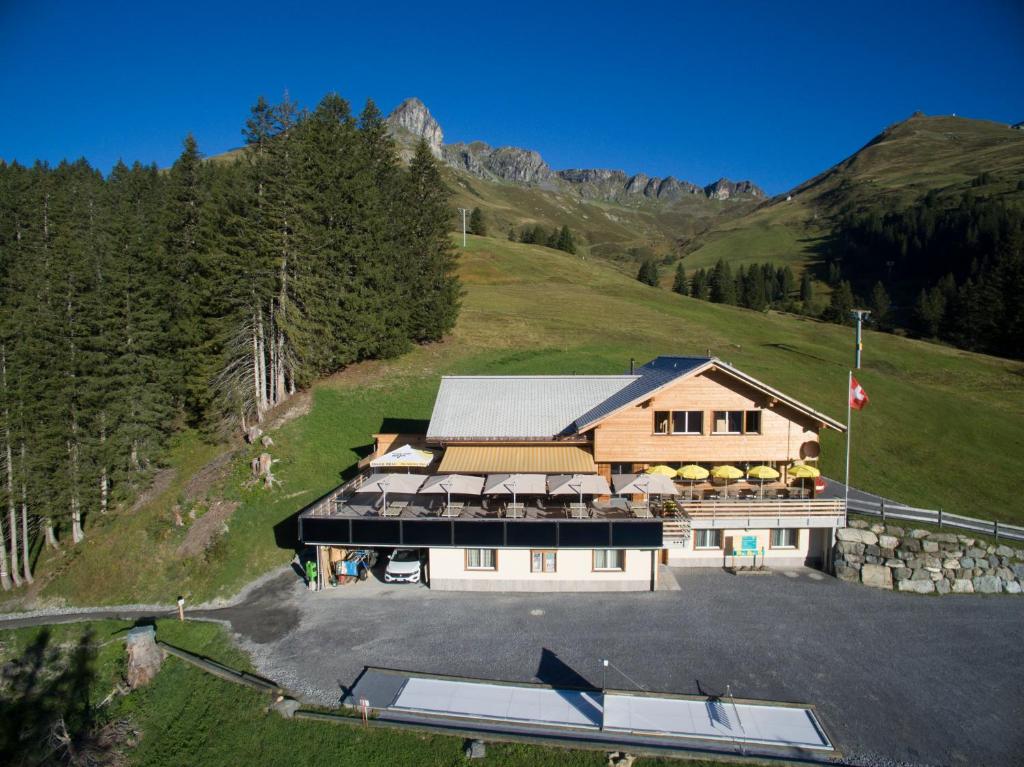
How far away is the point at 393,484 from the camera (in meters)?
26.1

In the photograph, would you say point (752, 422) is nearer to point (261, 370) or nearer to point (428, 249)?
point (261, 370)

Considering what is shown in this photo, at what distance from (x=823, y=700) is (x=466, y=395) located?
72.8 feet

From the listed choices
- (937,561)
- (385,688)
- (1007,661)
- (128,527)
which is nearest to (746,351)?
(937,561)

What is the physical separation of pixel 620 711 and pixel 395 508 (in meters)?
13.2

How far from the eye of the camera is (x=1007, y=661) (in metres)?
19.5

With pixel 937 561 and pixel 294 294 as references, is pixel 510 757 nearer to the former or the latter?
pixel 937 561

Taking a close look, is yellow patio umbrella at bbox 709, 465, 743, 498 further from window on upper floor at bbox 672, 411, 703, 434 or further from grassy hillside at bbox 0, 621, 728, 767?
grassy hillside at bbox 0, 621, 728, 767

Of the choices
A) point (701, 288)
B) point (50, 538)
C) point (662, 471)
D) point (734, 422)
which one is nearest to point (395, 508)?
point (662, 471)

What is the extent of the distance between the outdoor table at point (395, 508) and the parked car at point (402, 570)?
2271mm

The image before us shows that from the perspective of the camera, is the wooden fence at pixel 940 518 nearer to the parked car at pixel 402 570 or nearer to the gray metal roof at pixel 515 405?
the gray metal roof at pixel 515 405

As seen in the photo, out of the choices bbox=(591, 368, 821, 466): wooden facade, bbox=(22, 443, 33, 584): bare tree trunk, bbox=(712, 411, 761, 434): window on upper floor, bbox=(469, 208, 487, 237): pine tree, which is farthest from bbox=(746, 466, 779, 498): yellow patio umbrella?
bbox=(469, 208, 487, 237): pine tree

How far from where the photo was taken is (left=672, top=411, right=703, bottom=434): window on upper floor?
2917cm

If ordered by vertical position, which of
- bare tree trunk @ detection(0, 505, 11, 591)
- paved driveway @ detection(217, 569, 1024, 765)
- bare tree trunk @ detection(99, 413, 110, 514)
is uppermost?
bare tree trunk @ detection(99, 413, 110, 514)

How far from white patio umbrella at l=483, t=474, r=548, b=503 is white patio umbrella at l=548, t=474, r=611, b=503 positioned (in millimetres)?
455
